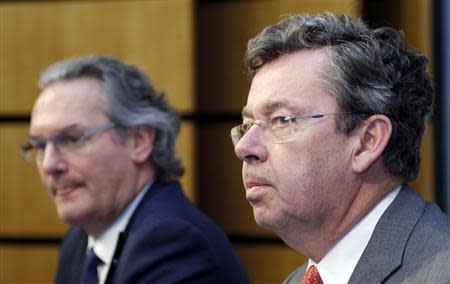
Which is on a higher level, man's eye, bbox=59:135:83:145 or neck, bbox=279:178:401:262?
neck, bbox=279:178:401:262

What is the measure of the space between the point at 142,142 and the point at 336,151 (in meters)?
0.96

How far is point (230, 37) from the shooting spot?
300cm

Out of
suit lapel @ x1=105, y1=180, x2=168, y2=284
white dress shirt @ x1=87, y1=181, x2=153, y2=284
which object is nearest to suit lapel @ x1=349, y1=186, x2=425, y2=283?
suit lapel @ x1=105, y1=180, x2=168, y2=284

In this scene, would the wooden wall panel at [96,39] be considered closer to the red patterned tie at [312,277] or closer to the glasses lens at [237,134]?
the glasses lens at [237,134]

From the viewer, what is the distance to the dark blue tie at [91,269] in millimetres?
1967

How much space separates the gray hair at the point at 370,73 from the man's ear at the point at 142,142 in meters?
0.77

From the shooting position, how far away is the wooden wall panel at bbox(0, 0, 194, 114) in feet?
9.56

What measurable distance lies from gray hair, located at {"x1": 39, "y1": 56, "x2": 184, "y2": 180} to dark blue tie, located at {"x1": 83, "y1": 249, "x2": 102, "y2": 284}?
0.31 meters

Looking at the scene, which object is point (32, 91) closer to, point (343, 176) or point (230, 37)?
point (230, 37)

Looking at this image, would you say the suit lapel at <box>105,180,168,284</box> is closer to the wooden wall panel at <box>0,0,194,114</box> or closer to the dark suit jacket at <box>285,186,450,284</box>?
the dark suit jacket at <box>285,186,450,284</box>

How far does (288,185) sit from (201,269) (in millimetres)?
530

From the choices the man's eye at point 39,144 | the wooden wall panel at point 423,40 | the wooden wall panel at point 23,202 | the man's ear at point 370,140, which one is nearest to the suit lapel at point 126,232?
the man's eye at point 39,144

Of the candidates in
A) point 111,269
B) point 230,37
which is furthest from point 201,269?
point 230,37

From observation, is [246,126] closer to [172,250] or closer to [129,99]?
[172,250]
